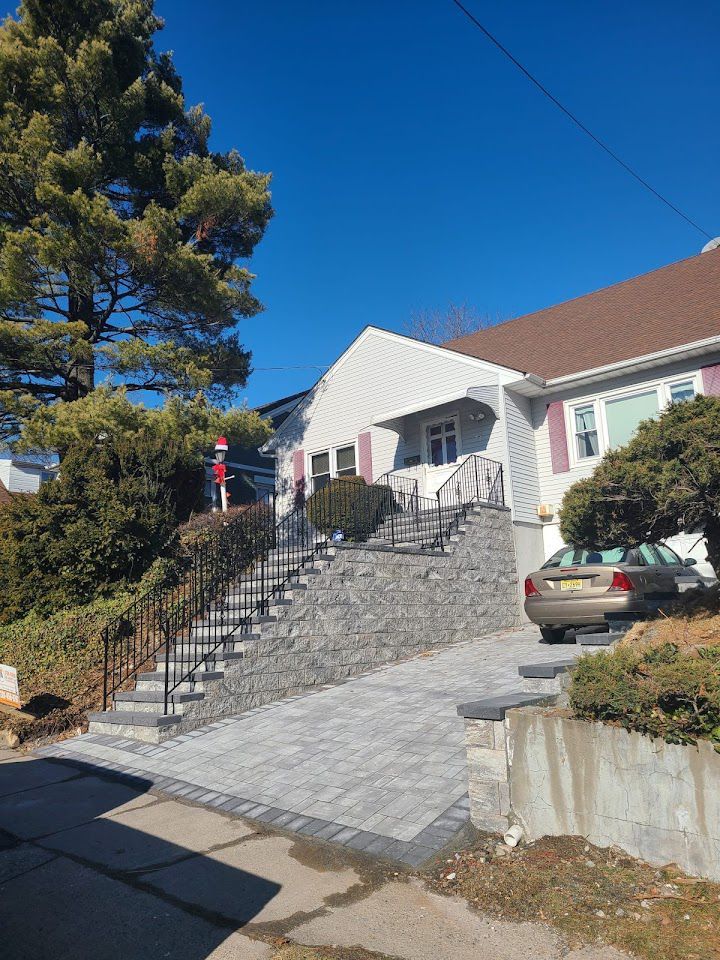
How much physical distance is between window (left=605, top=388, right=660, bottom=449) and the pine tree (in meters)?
9.33

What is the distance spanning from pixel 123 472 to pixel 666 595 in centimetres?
995

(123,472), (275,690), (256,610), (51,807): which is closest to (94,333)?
(123,472)

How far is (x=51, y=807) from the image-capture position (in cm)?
611

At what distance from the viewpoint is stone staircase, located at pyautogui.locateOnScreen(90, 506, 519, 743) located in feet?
28.1

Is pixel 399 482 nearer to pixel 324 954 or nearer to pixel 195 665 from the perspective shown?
pixel 195 665

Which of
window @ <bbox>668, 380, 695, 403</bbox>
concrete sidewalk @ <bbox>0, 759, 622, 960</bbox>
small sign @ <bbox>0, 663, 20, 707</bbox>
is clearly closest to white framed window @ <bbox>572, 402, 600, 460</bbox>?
window @ <bbox>668, 380, 695, 403</bbox>

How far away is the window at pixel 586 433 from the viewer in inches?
628

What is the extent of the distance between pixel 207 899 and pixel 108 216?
1430cm

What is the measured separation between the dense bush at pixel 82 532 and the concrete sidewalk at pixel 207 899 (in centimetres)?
707

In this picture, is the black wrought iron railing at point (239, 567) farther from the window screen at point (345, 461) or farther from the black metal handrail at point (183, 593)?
the window screen at point (345, 461)

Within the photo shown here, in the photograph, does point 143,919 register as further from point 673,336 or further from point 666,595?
point 673,336

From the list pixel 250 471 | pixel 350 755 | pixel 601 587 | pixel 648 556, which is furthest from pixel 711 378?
pixel 250 471

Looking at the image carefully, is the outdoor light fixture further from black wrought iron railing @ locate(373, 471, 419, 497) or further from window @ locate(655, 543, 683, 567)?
window @ locate(655, 543, 683, 567)

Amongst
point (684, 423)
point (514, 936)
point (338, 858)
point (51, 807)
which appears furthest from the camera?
point (684, 423)
